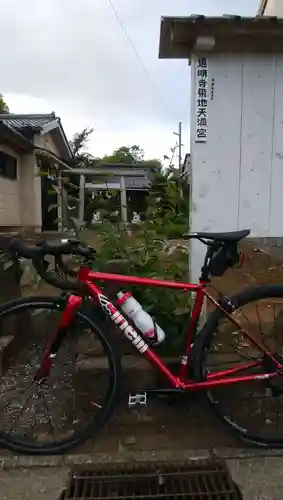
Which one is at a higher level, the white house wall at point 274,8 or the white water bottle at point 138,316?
the white house wall at point 274,8

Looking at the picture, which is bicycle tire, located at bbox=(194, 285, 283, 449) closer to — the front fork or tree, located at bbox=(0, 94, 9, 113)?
the front fork

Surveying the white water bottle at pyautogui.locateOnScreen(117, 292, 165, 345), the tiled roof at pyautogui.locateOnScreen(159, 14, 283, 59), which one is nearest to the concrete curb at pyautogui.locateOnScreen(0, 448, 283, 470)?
the white water bottle at pyautogui.locateOnScreen(117, 292, 165, 345)

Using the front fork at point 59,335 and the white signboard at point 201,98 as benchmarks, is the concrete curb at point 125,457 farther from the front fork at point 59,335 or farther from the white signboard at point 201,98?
the white signboard at point 201,98

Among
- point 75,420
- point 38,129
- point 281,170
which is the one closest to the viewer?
point 75,420

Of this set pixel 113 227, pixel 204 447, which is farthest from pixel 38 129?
pixel 204 447

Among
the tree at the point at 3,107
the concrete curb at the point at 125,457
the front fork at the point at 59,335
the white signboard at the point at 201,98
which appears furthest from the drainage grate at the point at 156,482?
the tree at the point at 3,107

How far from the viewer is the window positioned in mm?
13462

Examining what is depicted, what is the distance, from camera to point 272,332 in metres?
3.05

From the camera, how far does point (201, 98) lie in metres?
3.13

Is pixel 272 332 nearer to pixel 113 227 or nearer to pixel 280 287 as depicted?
pixel 280 287

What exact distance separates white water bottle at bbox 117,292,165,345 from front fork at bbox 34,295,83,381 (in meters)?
0.25

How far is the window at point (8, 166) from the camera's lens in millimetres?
13462

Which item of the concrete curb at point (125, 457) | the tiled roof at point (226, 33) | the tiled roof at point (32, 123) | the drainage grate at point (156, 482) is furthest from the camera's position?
the tiled roof at point (32, 123)

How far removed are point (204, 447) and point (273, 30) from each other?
106 inches
